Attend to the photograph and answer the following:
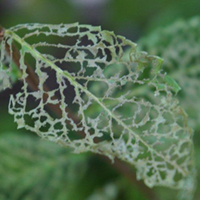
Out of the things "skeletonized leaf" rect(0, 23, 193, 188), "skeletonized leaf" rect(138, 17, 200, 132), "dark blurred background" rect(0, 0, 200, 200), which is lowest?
"dark blurred background" rect(0, 0, 200, 200)

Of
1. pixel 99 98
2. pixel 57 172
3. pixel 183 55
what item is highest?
pixel 183 55

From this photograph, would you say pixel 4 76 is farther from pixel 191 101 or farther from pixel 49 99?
pixel 191 101

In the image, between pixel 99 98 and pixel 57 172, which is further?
pixel 57 172

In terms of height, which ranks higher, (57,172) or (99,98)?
(99,98)

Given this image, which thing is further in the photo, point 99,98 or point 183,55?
point 183,55

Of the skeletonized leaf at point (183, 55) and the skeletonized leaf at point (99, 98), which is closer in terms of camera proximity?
the skeletonized leaf at point (99, 98)

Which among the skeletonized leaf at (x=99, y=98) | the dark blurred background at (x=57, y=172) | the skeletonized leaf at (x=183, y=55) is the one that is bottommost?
the dark blurred background at (x=57, y=172)

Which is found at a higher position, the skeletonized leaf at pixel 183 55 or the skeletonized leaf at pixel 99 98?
the skeletonized leaf at pixel 183 55

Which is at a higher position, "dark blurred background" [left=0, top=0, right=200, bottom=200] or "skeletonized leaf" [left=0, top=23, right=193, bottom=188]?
"skeletonized leaf" [left=0, top=23, right=193, bottom=188]

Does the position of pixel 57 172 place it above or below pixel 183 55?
below

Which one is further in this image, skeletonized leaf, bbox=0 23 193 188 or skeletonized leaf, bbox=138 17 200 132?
skeletonized leaf, bbox=138 17 200 132

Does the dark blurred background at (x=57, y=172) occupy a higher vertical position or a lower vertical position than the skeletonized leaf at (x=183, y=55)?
lower
